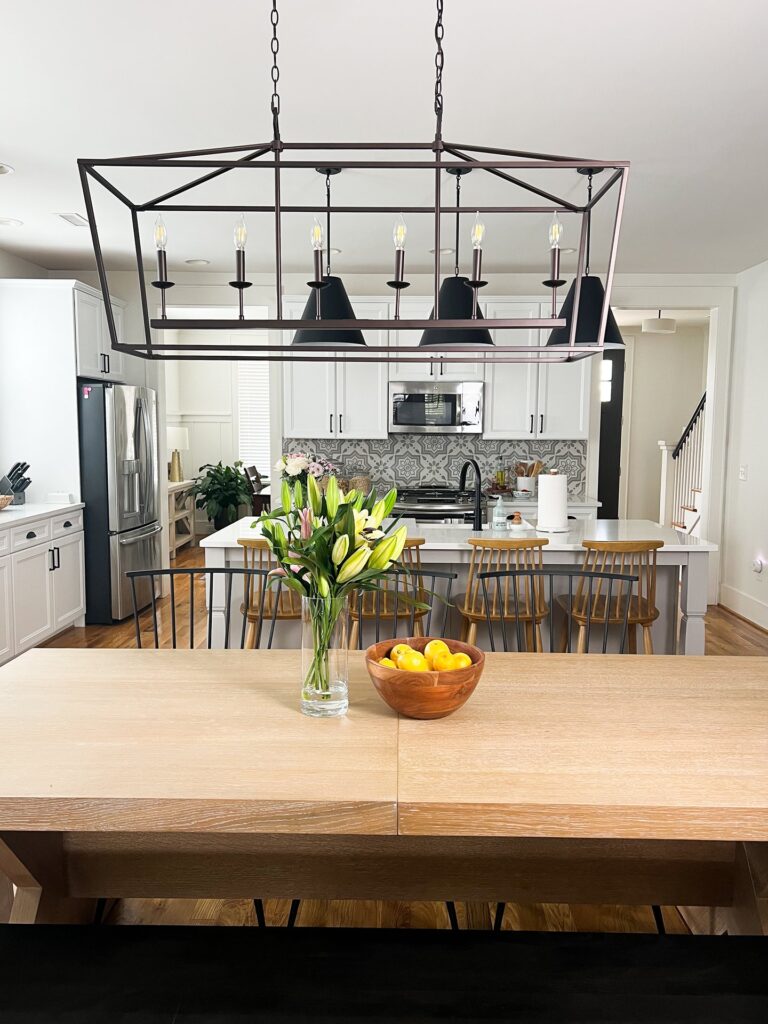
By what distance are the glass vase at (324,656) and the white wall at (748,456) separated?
485 centimetres

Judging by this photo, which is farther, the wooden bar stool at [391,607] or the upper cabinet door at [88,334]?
the upper cabinet door at [88,334]

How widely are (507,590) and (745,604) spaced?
349 centimetres

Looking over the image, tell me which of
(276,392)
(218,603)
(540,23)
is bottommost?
(218,603)

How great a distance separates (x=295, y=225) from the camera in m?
4.73

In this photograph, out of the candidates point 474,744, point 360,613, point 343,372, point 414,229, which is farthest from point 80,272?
point 474,744

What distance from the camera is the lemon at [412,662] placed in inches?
65.8

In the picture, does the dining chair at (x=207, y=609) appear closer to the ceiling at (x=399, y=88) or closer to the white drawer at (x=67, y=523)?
the white drawer at (x=67, y=523)

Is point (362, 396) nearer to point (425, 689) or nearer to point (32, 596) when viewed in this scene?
point (32, 596)

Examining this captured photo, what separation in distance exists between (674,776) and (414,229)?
4.16m

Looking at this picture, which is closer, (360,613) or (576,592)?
(360,613)

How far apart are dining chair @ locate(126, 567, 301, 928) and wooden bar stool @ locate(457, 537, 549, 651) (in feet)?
2.83

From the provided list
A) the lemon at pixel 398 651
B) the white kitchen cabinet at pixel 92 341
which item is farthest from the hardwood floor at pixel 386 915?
the white kitchen cabinet at pixel 92 341

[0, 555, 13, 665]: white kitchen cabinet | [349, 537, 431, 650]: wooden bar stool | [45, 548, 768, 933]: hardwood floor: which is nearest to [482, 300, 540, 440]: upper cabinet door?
[349, 537, 431, 650]: wooden bar stool

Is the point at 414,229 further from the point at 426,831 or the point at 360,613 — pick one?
the point at 426,831
